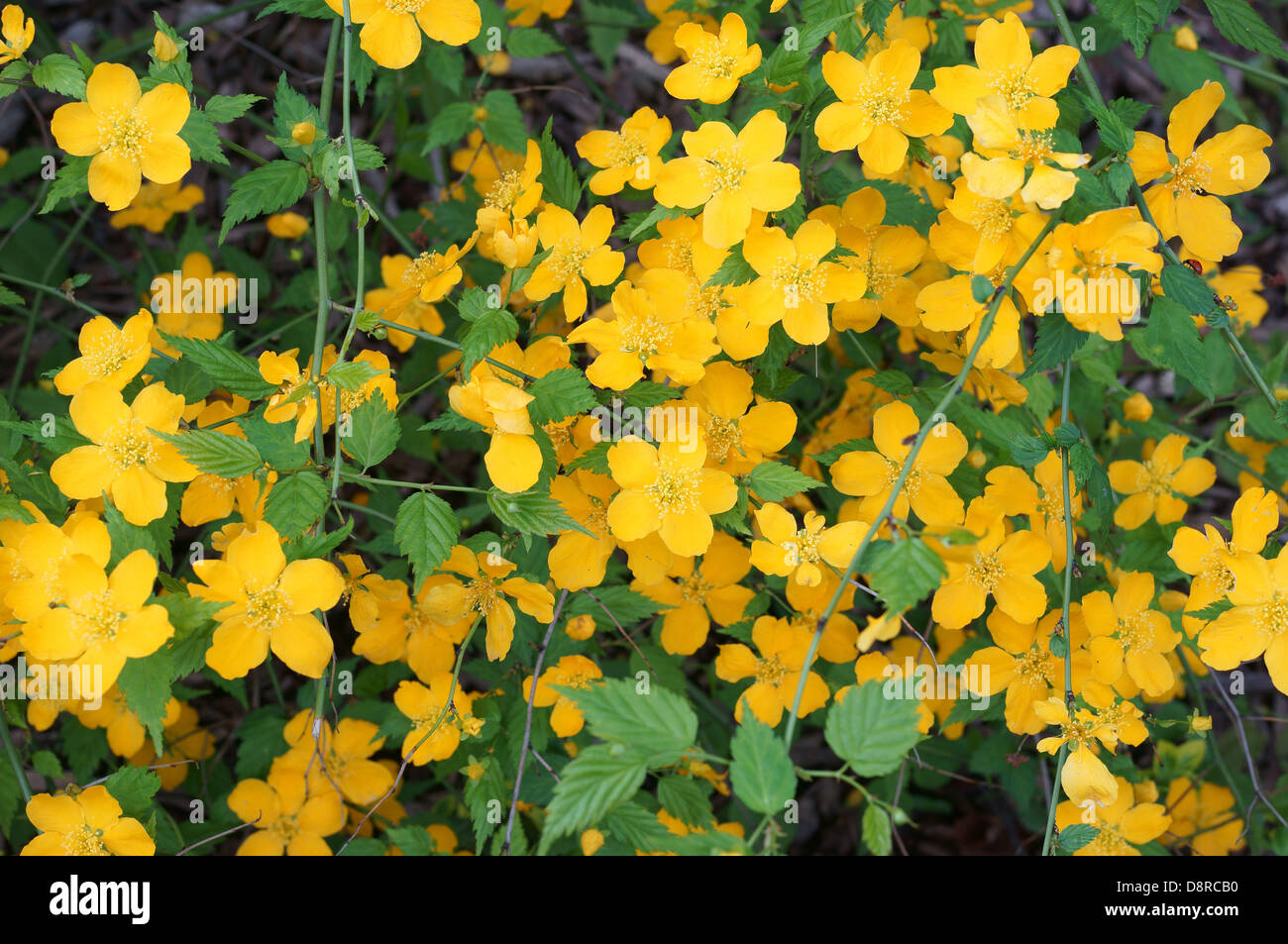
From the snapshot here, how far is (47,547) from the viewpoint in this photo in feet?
6.20

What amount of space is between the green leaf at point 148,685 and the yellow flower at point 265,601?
0.09 m

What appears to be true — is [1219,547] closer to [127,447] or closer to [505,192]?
[505,192]

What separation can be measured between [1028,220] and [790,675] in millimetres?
1189

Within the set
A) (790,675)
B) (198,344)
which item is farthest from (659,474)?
(198,344)

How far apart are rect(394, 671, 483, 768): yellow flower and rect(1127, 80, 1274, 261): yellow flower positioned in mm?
1868

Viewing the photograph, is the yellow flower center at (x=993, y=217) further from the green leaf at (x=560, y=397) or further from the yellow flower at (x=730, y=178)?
the green leaf at (x=560, y=397)

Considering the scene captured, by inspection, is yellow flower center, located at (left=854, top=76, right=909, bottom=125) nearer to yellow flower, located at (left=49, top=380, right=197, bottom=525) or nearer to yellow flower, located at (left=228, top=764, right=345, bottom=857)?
yellow flower, located at (left=49, top=380, right=197, bottom=525)

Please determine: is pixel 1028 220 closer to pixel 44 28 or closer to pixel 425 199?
pixel 425 199

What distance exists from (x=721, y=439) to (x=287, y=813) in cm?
149

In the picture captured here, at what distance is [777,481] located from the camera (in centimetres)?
204

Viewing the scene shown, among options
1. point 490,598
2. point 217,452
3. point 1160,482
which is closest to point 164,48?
point 217,452

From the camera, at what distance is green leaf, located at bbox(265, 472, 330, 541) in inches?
72.4

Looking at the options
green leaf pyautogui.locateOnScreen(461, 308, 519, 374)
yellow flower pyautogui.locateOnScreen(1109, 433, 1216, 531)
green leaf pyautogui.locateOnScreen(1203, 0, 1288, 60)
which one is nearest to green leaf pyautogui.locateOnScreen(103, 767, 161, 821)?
green leaf pyautogui.locateOnScreen(461, 308, 519, 374)

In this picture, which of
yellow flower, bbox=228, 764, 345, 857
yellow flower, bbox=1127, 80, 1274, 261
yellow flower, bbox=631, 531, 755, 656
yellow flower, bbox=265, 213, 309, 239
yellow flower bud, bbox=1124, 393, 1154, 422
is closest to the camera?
yellow flower, bbox=1127, 80, 1274, 261
